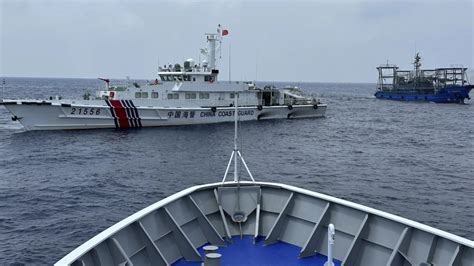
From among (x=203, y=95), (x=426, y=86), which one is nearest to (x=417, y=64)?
(x=426, y=86)

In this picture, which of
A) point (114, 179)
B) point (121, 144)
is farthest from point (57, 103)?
point (114, 179)

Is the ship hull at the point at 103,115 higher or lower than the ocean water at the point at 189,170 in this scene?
higher

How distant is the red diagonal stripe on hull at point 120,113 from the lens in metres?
43.8

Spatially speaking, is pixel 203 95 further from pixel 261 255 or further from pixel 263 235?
pixel 261 255

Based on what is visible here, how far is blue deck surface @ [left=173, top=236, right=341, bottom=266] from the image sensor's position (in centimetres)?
799

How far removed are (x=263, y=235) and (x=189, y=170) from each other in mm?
21954

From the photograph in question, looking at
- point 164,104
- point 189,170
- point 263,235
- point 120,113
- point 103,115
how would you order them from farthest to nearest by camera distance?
point 164,104
point 120,113
point 103,115
point 189,170
point 263,235

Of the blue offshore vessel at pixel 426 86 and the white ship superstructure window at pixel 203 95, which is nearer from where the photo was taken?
the white ship superstructure window at pixel 203 95

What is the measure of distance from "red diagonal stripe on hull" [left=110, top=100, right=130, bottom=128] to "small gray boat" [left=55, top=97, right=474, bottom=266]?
3620 cm

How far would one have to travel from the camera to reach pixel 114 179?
27.7 meters

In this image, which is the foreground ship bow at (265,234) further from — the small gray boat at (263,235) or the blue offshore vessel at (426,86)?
the blue offshore vessel at (426,86)

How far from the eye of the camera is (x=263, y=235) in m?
9.15

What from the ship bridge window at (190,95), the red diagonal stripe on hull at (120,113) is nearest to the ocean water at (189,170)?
the red diagonal stripe on hull at (120,113)

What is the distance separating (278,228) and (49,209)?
15.9 m
